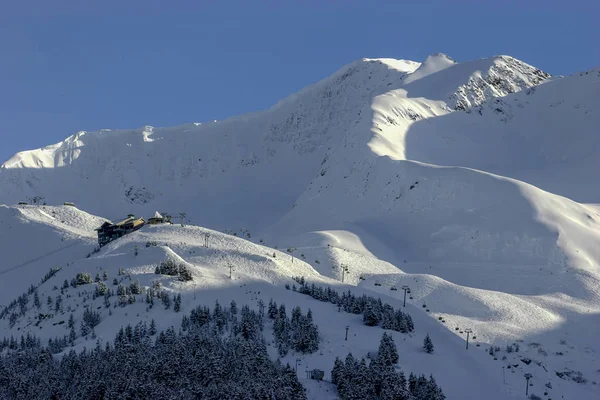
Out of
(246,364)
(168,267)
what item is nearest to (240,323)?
(246,364)

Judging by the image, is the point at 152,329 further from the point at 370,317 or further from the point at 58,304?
the point at 370,317

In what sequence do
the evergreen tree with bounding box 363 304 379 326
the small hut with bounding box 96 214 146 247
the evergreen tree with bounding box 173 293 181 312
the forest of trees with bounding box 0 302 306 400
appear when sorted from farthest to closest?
the small hut with bounding box 96 214 146 247 → the evergreen tree with bounding box 363 304 379 326 → the evergreen tree with bounding box 173 293 181 312 → the forest of trees with bounding box 0 302 306 400

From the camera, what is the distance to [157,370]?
98.8 m

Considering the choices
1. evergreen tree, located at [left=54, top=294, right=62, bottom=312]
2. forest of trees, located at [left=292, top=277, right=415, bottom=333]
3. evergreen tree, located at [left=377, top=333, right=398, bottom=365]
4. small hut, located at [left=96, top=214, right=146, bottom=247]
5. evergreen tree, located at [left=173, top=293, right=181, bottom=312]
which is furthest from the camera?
small hut, located at [left=96, top=214, right=146, bottom=247]

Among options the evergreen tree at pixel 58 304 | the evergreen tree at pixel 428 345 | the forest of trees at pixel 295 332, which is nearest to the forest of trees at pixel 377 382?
the forest of trees at pixel 295 332

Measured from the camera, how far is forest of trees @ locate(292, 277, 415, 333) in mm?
123250

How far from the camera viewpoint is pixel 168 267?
13862 cm

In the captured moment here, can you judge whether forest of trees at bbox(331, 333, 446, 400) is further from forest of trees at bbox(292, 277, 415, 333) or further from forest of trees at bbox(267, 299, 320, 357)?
forest of trees at bbox(292, 277, 415, 333)

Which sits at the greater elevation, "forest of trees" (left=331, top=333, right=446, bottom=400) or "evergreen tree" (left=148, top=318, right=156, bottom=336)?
"evergreen tree" (left=148, top=318, right=156, bottom=336)

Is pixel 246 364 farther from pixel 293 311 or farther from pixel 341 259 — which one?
pixel 341 259

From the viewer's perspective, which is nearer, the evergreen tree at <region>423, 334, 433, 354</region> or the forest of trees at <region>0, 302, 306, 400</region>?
the forest of trees at <region>0, 302, 306, 400</region>

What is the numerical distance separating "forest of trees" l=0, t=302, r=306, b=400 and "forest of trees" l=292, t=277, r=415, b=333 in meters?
19.8

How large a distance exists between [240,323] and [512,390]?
3844 cm

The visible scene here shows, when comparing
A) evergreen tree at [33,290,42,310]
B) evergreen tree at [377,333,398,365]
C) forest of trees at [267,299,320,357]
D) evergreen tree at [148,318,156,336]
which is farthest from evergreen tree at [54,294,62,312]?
evergreen tree at [377,333,398,365]
